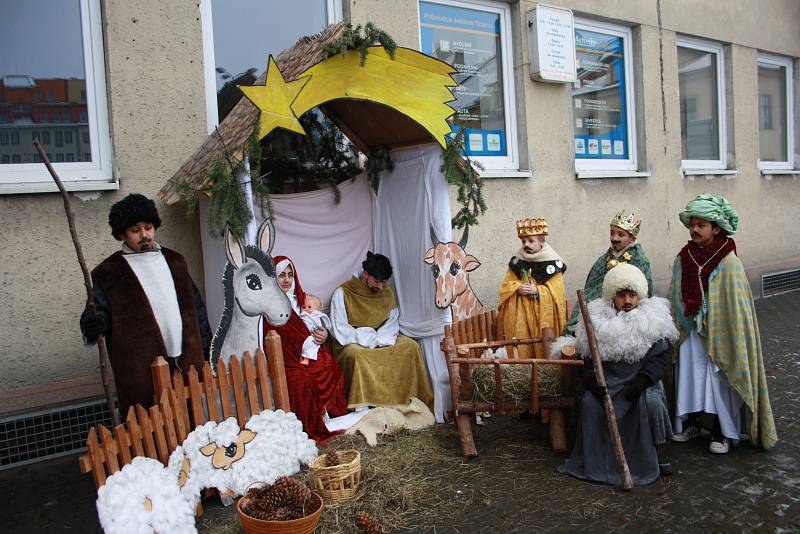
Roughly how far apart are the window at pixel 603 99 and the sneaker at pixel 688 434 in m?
4.16

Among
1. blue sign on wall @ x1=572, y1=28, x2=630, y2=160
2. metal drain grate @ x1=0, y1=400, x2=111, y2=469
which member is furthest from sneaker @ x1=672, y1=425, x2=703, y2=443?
blue sign on wall @ x1=572, y1=28, x2=630, y2=160

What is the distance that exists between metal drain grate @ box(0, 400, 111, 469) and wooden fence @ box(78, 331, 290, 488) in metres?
1.07

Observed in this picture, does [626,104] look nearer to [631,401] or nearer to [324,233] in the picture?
[324,233]

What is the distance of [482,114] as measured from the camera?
7.55 meters

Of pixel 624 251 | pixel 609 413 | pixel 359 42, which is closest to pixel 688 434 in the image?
pixel 609 413

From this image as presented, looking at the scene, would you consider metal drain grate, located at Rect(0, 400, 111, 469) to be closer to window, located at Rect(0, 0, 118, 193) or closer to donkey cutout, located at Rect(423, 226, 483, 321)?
window, located at Rect(0, 0, 118, 193)

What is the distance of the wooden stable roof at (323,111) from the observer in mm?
4266

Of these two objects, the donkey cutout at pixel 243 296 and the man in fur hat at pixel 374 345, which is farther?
the man in fur hat at pixel 374 345

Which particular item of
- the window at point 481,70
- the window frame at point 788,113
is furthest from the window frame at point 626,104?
the window frame at point 788,113

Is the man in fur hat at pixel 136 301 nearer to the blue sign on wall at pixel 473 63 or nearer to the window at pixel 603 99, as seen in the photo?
the blue sign on wall at pixel 473 63

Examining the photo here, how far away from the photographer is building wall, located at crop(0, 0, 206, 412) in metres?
4.66

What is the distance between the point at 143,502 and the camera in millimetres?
3389

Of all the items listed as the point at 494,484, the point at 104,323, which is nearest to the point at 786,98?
the point at 494,484

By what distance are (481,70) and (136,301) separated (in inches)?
201
